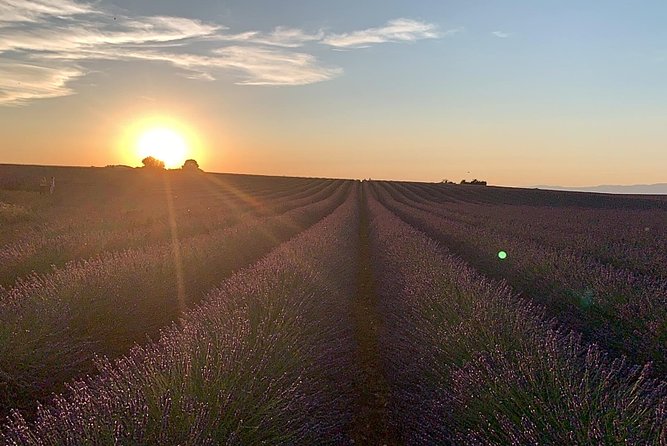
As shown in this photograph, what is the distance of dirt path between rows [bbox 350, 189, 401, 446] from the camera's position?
3.83 m

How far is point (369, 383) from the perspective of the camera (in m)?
4.79

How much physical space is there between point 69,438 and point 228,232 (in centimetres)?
925

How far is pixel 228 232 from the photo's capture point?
38.7 ft

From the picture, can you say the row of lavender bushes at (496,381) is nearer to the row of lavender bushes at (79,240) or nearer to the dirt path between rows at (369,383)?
the dirt path between rows at (369,383)

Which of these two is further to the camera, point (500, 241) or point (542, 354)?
point (500, 241)

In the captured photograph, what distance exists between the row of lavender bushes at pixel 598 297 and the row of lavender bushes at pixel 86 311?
4903 mm

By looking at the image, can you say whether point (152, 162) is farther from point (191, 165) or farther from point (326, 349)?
point (326, 349)

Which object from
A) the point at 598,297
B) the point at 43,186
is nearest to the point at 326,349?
the point at 598,297

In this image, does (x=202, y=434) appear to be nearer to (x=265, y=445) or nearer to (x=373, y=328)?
(x=265, y=445)

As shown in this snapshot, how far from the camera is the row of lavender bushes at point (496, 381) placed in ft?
9.47

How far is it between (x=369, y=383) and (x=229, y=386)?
1800mm

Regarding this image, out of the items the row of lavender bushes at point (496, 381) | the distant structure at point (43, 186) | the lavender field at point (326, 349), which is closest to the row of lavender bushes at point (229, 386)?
the lavender field at point (326, 349)

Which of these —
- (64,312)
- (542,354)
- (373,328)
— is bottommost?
(373,328)

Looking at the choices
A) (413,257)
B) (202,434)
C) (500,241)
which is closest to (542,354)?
(202,434)
